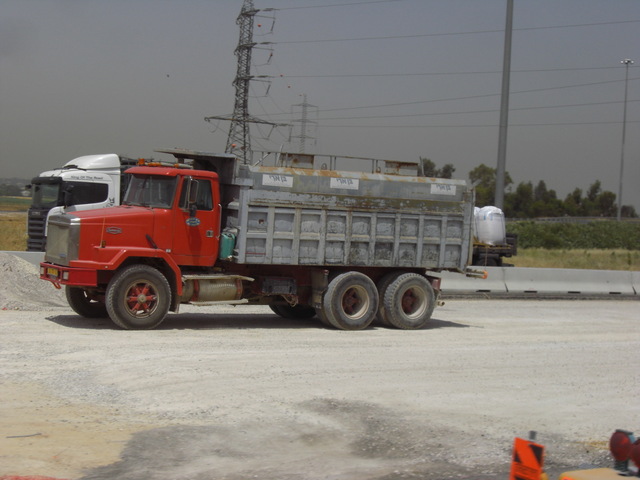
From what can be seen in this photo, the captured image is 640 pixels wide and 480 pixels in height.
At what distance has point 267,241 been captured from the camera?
13789 millimetres

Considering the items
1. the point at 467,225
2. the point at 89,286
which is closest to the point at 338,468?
the point at 89,286

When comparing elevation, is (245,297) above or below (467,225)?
below

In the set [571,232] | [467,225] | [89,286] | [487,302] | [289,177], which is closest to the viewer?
[89,286]

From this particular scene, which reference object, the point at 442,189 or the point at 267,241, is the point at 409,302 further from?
the point at 267,241

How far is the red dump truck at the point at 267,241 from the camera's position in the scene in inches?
509

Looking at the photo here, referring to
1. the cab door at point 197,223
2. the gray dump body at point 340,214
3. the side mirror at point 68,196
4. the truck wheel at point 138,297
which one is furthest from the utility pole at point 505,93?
the truck wheel at point 138,297

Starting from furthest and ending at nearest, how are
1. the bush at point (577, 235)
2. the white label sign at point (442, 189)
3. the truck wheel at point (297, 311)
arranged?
1. the bush at point (577, 235)
2. the truck wheel at point (297, 311)
3. the white label sign at point (442, 189)

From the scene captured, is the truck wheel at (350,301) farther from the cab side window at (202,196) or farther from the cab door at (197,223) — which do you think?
the cab side window at (202,196)

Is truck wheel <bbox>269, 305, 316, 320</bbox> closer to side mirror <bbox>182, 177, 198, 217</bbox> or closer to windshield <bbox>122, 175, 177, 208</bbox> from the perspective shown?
side mirror <bbox>182, 177, 198, 217</bbox>

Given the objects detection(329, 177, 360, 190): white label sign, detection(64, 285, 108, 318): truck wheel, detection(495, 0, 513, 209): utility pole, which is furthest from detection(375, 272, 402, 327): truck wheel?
detection(495, 0, 513, 209): utility pole

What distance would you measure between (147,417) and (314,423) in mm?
1649

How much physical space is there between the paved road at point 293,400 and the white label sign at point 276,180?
8.43ft

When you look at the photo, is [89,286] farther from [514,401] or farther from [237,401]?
[514,401]

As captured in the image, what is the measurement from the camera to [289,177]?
1394 centimetres
